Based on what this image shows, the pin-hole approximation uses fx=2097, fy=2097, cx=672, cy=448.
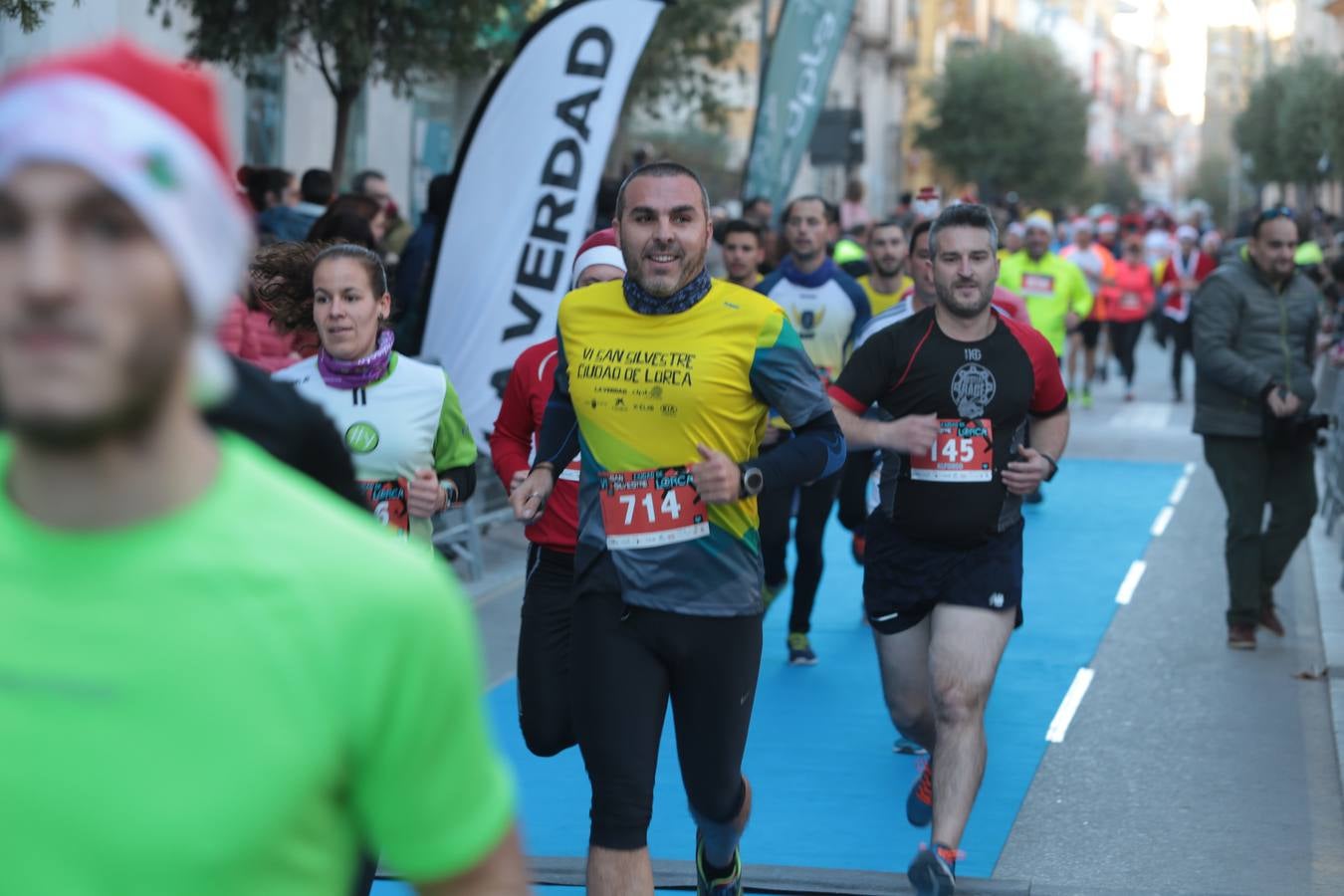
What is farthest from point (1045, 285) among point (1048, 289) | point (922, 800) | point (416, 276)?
point (922, 800)

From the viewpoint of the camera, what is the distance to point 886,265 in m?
11.2

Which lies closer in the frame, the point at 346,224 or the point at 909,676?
the point at 909,676

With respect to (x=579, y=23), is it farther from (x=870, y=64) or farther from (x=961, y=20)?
(x=961, y=20)

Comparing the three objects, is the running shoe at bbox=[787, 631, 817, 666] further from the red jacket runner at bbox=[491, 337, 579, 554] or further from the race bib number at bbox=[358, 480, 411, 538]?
the race bib number at bbox=[358, 480, 411, 538]

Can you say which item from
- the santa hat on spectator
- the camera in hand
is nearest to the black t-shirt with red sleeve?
the camera in hand

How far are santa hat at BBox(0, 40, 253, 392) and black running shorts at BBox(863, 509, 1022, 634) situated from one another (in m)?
4.49

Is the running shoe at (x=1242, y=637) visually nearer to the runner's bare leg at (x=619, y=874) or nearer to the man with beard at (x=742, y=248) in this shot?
the man with beard at (x=742, y=248)

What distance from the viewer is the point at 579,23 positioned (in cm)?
1083

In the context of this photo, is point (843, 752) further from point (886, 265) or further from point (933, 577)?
point (886, 265)

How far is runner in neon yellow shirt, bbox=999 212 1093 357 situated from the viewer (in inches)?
704

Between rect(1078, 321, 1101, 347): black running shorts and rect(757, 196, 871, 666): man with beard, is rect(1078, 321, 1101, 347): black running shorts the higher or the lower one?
the lower one

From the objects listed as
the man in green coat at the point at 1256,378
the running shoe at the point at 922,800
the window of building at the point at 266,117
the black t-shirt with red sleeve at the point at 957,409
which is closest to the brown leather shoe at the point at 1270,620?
the man in green coat at the point at 1256,378

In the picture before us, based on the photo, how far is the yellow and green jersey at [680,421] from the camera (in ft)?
15.7

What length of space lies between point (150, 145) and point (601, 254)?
450 centimetres
